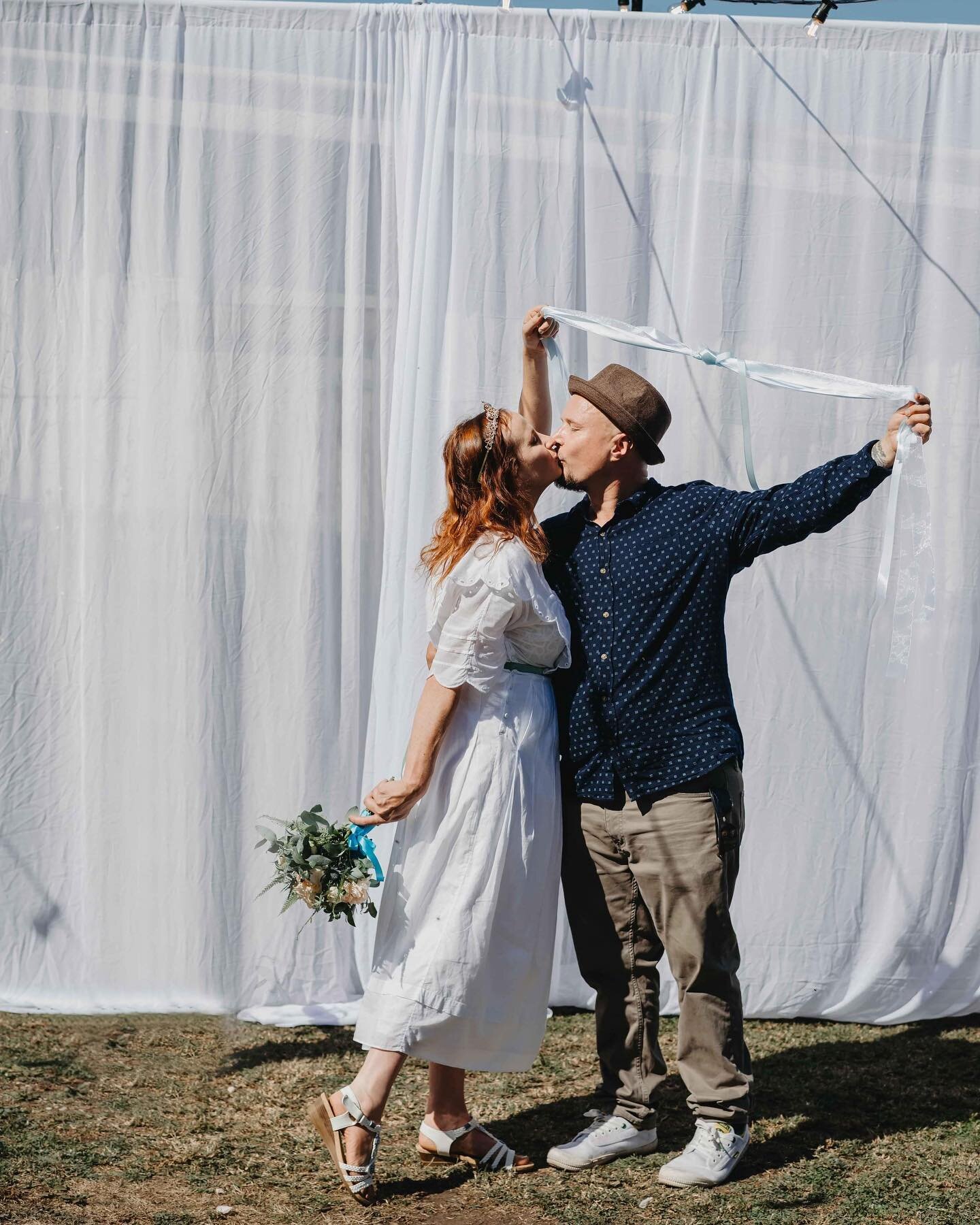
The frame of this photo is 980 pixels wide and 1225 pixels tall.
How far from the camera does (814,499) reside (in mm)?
2455

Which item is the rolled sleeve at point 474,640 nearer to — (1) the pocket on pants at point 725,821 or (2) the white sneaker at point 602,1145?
(1) the pocket on pants at point 725,821

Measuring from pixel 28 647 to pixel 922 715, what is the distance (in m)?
2.50

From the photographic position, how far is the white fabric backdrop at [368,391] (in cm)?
340

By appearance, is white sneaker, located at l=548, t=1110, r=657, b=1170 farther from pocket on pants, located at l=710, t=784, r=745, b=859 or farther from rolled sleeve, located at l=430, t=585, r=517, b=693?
rolled sleeve, located at l=430, t=585, r=517, b=693

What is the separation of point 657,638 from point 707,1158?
1.08m

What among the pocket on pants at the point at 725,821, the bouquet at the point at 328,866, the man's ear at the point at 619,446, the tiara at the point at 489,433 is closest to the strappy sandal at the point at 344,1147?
the bouquet at the point at 328,866

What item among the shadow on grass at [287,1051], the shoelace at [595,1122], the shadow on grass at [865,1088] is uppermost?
the shoelace at [595,1122]

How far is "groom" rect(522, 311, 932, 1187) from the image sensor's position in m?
2.62

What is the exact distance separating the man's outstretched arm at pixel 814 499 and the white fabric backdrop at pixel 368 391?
0.94 metres

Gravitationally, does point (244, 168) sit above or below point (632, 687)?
above

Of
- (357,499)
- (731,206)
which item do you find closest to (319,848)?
(357,499)

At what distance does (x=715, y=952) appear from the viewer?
2646mm

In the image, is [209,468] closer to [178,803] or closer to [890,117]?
[178,803]

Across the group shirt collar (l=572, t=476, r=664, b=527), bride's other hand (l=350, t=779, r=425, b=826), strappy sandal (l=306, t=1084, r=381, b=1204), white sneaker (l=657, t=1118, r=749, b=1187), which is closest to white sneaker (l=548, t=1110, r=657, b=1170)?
white sneaker (l=657, t=1118, r=749, b=1187)
